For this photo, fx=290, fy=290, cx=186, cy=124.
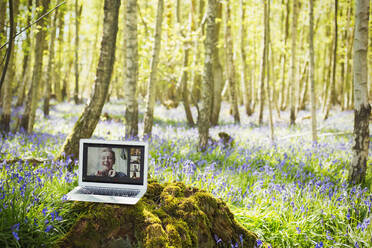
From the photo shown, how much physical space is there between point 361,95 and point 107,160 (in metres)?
4.91

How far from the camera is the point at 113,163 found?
9.45 feet

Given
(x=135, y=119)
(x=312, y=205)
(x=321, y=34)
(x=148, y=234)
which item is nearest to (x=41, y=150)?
(x=135, y=119)

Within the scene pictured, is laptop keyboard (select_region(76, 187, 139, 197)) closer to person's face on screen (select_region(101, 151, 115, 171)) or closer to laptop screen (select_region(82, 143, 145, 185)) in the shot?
laptop screen (select_region(82, 143, 145, 185))

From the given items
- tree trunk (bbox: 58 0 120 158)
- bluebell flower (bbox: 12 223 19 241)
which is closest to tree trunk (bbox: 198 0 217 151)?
tree trunk (bbox: 58 0 120 158)

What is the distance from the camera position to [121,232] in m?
2.47

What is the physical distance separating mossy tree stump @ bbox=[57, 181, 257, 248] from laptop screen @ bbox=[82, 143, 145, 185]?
0.89ft

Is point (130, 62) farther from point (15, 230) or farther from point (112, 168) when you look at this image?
point (15, 230)

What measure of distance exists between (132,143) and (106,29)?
3296 millimetres

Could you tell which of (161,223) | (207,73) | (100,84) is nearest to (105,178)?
(161,223)

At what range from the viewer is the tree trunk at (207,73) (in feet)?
22.1

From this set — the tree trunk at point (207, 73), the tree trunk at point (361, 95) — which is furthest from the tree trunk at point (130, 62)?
the tree trunk at point (361, 95)

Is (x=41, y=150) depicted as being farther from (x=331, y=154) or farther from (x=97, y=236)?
(x=331, y=154)

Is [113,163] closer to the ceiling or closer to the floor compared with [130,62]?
closer to the floor

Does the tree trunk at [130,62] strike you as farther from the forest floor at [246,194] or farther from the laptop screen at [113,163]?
the laptop screen at [113,163]
